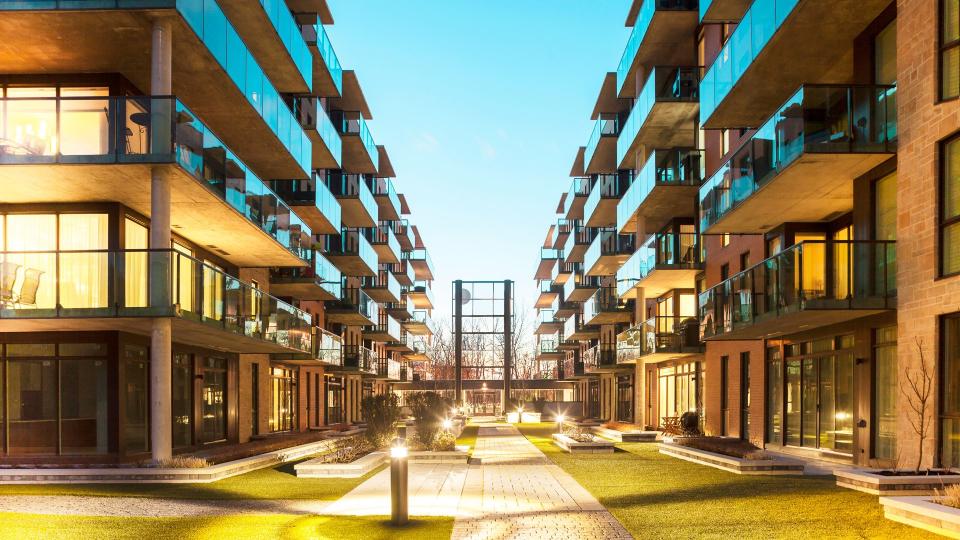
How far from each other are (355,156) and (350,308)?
7581 mm

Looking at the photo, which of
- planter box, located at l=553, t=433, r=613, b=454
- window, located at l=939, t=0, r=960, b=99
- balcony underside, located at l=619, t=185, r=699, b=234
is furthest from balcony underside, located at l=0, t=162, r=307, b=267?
balcony underside, located at l=619, t=185, r=699, b=234

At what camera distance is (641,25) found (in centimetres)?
3294

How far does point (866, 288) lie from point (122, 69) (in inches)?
611

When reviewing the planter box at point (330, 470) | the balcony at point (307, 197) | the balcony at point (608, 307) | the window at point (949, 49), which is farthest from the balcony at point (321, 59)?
the window at point (949, 49)

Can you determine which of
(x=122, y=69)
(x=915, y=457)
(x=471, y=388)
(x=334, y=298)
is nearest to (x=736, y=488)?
(x=915, y=457)

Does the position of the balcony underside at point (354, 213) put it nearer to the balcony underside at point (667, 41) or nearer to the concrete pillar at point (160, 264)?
the balcony underside at point (667, 41)

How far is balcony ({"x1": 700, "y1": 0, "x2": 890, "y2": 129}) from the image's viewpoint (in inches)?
685

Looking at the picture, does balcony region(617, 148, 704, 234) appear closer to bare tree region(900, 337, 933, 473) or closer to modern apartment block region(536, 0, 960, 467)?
modern apartment block region(536, 0, 960, 467)

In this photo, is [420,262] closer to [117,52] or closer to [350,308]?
[350,308]

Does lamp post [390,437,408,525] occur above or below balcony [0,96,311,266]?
below

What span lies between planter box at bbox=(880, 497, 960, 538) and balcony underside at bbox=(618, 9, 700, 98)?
22202 millimetres

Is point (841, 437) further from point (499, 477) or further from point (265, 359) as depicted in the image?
point (265, 359)

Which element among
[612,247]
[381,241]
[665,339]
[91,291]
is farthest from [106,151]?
[381,241]

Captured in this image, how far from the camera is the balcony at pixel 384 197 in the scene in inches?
2181
